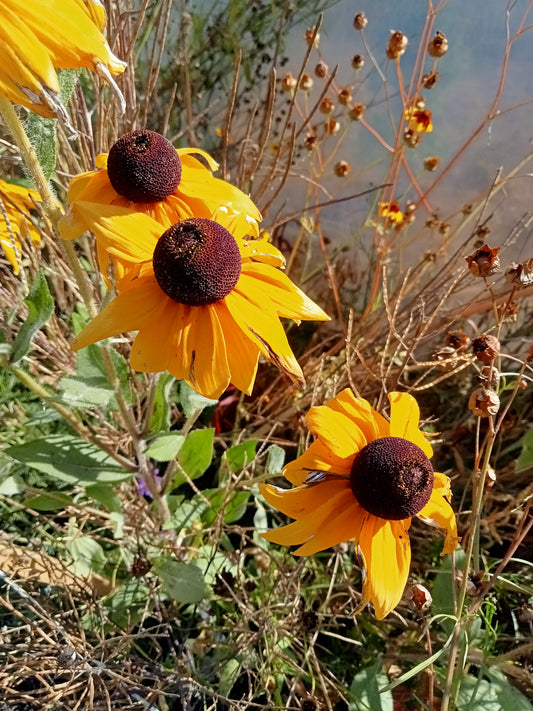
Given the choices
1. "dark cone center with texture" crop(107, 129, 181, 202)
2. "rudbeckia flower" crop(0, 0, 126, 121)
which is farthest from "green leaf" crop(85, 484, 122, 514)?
"rudbeckia flower" crop(0, 0, 126, 121)

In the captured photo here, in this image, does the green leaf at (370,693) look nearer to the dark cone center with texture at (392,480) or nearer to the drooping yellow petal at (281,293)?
the dark cone center with texture at (392,480)

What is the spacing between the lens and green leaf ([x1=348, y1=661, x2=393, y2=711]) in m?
0.68

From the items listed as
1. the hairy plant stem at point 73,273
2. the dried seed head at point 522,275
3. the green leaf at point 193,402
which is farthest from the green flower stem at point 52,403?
the dried seed head at point 522,275

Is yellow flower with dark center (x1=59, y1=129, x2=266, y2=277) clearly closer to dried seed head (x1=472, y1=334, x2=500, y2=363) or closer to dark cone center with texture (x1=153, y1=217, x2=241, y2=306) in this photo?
dark cone center with texture (x1=153, y1=217, x2=241, y2=306)

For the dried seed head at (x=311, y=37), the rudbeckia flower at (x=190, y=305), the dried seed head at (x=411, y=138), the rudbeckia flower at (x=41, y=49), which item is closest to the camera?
the rudbeckia flower at (x=41, y=49)

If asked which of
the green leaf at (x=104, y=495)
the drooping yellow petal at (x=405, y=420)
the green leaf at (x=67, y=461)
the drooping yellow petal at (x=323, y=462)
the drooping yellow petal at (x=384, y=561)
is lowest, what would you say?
the green leaf at (x=104, y=495)

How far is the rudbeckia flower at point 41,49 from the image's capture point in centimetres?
34

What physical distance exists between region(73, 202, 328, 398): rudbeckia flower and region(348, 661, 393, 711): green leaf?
1.44 ft

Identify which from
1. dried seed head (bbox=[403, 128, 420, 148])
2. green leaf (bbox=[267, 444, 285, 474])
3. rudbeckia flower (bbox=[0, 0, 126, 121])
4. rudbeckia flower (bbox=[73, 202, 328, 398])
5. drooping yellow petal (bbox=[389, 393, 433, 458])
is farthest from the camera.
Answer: dried seed head (bbox=[403, 128, 420, 148])

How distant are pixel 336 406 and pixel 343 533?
0.39ft

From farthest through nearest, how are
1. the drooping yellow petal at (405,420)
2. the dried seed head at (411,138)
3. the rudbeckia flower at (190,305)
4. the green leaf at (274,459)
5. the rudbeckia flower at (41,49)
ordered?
1. the dried seed head at (411,138)
2. the green leaf at (274,459)
3. the drooping yellow petal at (405,420)
4. the rudbeckia flower at (190,305)
5. the rudbeckia flower at (41,49)

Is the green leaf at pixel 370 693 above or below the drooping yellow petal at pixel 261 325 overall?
below

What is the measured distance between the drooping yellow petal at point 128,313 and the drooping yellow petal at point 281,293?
80mm

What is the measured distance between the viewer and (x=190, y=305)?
1.55 ft
